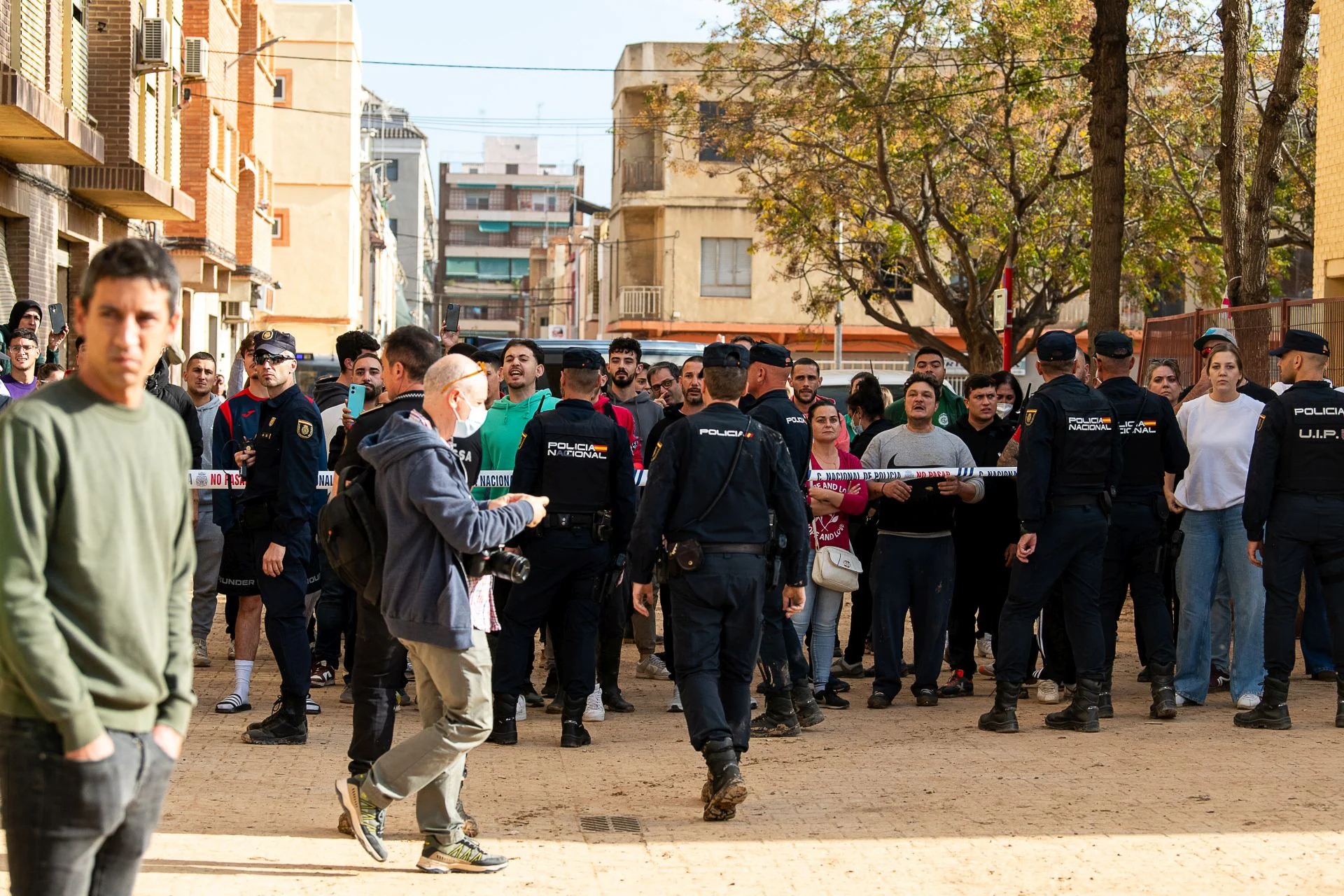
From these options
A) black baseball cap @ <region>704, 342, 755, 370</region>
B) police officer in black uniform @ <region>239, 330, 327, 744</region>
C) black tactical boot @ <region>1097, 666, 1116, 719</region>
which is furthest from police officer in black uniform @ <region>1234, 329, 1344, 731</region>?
police officer in black uniform @ <region>239, 330, 327, 744</region>

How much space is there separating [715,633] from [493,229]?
140m

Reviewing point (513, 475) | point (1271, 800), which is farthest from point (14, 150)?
point (1271, 800)

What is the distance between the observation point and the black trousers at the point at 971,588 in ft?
34.2

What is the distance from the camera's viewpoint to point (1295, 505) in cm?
880

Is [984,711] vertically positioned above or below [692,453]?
below

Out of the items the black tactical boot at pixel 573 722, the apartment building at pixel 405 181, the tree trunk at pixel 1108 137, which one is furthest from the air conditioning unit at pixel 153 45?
the apartment building at pixel 405 181

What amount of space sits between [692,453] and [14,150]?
1276 cm

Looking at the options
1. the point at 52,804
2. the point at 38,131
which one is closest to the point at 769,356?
the point at 52,804

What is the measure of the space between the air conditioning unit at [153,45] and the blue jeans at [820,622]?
1654 centimetres

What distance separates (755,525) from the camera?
710cm

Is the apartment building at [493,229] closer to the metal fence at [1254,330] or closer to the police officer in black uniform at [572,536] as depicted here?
the metal fence at [1254,330]

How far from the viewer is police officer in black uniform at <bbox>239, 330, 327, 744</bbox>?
8.22m

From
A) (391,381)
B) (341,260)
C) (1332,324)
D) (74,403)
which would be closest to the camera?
(74,403)

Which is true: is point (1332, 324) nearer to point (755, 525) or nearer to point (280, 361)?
point (755, 525)
